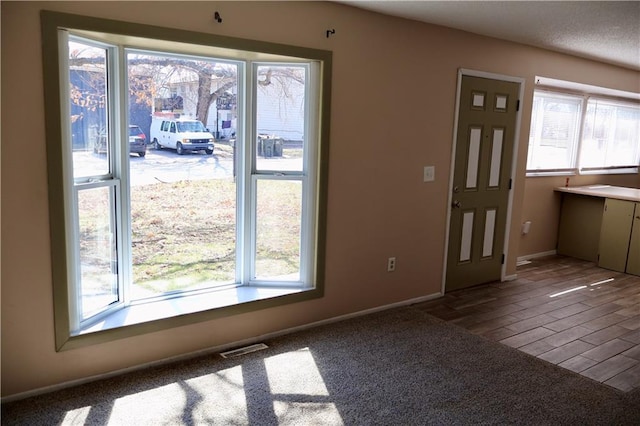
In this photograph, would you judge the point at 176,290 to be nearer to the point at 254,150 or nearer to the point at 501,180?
the point at 254,150

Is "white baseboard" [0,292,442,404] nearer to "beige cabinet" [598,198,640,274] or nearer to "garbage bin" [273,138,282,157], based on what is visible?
"garbage bin" [273,138,282,157]

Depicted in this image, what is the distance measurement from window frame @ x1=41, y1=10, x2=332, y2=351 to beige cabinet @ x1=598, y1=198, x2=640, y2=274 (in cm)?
375

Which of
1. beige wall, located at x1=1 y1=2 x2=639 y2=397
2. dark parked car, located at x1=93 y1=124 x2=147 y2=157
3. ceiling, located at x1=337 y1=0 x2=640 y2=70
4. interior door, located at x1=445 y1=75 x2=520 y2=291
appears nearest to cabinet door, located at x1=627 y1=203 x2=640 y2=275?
beige wall, located at x1=1 y1=2 x2=639 y2=397

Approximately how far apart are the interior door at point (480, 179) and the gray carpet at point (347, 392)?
1332 millimetres

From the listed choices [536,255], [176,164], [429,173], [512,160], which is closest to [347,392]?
[176,164]

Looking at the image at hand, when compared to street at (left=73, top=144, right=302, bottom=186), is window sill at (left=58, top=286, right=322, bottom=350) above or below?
below

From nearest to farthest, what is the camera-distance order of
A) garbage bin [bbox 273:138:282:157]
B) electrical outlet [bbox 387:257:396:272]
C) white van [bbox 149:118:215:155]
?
1. white van [bbox 149:118:215:155]
2. garbage bin [bbox 273:138:282:157]
3. electrical outlet [bbox 387:257:396:272]

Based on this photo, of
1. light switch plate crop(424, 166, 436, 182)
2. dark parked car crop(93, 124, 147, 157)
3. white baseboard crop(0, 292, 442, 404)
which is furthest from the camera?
light switch plate crop(424, 166, 436, 182)

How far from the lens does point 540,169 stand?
591 cm

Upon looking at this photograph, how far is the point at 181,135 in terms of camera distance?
10.6 feet

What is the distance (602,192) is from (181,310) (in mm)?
4988

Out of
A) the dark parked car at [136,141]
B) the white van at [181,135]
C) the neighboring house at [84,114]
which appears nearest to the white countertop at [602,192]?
the white van at [181,135]

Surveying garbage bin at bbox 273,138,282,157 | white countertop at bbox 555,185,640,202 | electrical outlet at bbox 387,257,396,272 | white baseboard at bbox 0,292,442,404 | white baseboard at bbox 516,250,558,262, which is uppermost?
garbage bin at bbox 273,138,282,157

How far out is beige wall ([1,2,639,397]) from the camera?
2.45m
